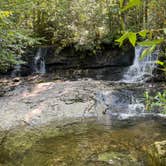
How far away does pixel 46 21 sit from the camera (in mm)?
12656

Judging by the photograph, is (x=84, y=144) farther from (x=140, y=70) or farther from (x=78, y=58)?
(x=78, y=58)

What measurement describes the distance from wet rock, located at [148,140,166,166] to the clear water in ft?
1.83

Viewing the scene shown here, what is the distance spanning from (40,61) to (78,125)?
21.5 ft

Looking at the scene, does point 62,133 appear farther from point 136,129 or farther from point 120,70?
point 120,70

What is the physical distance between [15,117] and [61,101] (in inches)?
47.4

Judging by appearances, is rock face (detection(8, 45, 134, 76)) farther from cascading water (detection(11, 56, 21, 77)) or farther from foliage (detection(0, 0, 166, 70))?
foliage (detection(0, 0, 166, 70))

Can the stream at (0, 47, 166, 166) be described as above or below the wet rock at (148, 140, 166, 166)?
below

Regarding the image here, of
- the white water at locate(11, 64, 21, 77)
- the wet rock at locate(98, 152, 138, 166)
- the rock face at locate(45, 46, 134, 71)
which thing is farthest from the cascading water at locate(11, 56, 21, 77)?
the wet rock at locate(98, 152, 138, 166)

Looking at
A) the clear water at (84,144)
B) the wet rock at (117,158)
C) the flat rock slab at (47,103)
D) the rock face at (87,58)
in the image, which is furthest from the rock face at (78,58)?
the wet rock at (117,158)

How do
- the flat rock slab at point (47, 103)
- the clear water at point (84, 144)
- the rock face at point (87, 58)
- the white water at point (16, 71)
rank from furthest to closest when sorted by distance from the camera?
the white water at point (16, 71) < the rock face at point (87, 58) < the flat rock slab at point (47, 103) < the clear water at point (84, 144)

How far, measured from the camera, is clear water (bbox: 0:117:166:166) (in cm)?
412

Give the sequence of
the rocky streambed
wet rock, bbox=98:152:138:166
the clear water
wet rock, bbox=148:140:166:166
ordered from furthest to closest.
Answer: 1. the rocky streambed
2. the clear water
3. wet rock, bbox=98:152:138:166
4. wet rock, bbox=148:140:166:166

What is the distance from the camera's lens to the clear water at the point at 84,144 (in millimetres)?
4117

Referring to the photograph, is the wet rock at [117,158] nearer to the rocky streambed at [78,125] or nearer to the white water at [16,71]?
the rocky streambed at [78,125]
